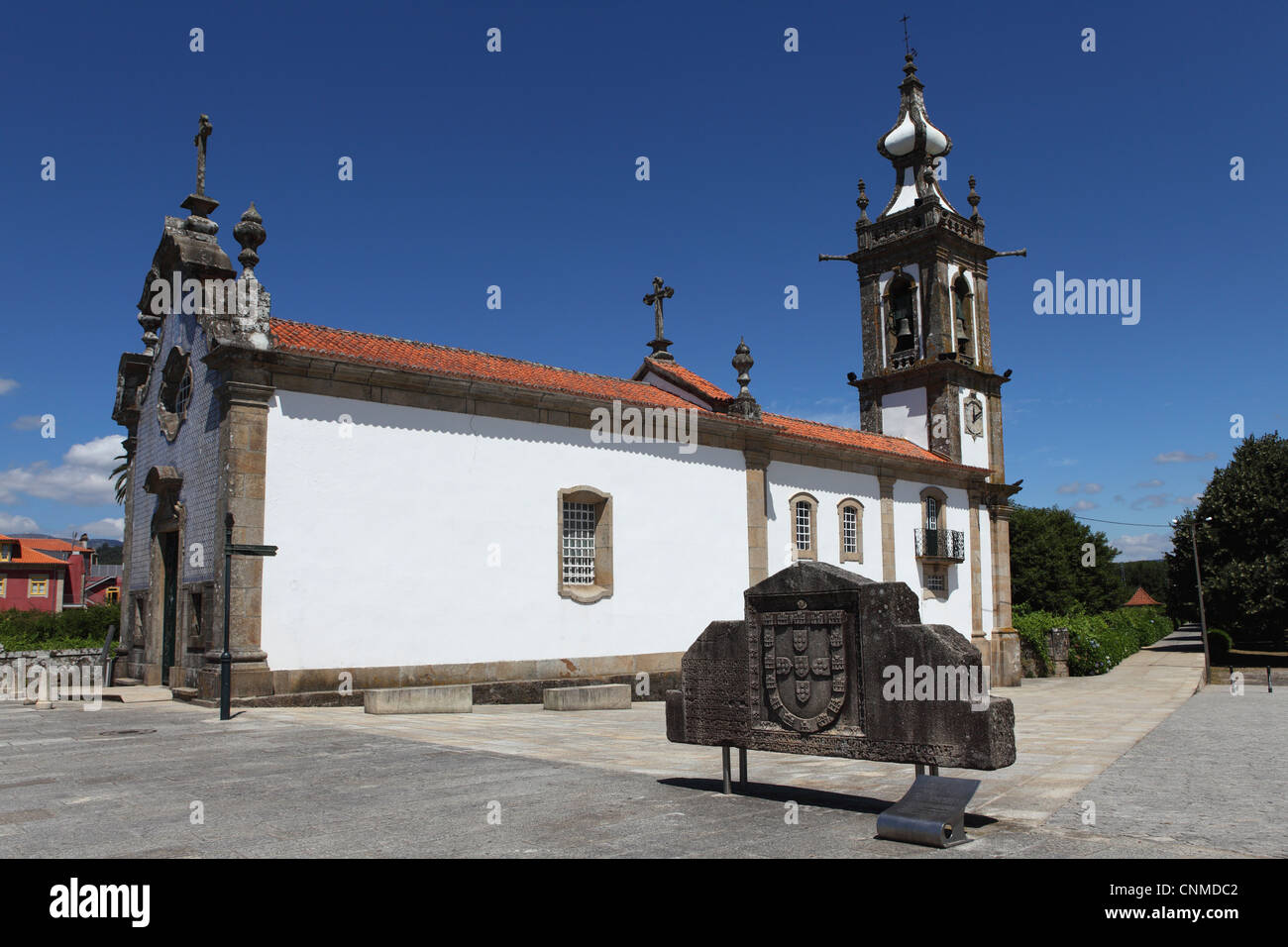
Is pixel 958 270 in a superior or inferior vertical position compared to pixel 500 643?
superior

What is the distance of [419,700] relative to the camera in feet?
45.1

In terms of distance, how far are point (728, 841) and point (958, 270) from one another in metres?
27.9

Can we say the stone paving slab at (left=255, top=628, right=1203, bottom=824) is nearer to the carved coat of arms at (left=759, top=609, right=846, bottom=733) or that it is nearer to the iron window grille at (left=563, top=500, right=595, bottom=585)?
the carved coat of arms at (left=759, top=609, right=846, bottom=733)

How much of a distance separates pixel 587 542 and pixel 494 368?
159 inches

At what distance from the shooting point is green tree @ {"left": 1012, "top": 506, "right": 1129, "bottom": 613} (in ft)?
151

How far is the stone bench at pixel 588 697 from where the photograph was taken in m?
15.0

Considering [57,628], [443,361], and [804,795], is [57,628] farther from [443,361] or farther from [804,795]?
[804,795]

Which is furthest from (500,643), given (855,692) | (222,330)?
(855,692)

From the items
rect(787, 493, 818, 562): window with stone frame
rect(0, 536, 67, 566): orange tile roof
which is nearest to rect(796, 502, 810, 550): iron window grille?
rect(787, 493, 818, 562): window with stone frame

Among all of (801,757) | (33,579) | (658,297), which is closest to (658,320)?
(658,297)

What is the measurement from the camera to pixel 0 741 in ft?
32.9

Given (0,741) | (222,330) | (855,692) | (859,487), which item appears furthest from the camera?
(859,487)

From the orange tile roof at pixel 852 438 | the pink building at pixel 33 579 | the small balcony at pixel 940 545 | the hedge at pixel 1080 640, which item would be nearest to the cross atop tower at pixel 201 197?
the orange tile roof at pixel 852 438
